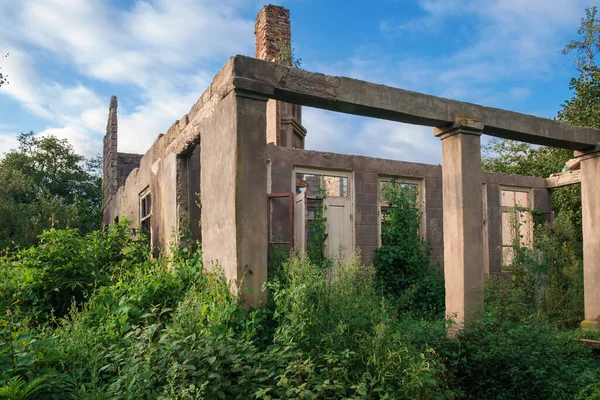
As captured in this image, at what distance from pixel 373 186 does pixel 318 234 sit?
1.65 meters

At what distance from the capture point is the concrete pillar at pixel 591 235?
26.9 ft

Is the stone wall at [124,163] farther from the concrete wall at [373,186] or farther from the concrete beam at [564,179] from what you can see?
the concrete beam at [564,179]

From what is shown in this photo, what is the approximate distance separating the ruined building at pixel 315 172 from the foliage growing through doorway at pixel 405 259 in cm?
27

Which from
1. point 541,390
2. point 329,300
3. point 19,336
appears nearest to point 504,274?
point 541,390

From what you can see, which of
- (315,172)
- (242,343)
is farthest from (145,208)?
(242,343)

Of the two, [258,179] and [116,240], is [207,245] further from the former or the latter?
[116,240]

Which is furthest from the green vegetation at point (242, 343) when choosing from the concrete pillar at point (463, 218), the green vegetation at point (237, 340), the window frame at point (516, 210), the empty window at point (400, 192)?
the window frame at point (516, 210)

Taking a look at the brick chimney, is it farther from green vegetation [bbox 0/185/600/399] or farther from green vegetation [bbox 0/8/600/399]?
green vegetation [bbox 0/185/600/399]

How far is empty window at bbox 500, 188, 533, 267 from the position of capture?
39.2 ft

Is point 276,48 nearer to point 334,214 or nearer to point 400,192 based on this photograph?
point 400,192

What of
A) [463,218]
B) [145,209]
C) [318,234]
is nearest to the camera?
[463,218]

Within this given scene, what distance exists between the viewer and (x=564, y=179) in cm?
1194

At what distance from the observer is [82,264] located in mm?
6473

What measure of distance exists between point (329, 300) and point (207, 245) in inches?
68.1
